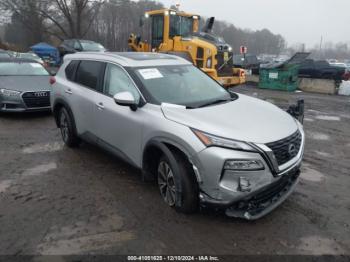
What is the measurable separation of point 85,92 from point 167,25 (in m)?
7.93

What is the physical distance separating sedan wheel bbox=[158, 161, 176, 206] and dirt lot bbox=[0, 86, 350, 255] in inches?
5.2

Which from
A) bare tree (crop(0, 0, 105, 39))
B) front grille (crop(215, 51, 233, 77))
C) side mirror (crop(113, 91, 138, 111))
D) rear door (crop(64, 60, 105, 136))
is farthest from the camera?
bare tree (crop(0, 0, 105, 39))

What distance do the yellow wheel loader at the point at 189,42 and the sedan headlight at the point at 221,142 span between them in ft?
27.6

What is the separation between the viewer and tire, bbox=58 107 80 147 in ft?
17.6

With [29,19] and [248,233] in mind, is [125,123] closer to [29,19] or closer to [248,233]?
[248,233]

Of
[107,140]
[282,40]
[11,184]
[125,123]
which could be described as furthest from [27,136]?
[282,40]

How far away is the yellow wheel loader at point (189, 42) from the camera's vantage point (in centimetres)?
1148

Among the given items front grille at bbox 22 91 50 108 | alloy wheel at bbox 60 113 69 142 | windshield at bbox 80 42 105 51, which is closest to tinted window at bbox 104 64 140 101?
alloy wheel at bbox 60 113 69 142

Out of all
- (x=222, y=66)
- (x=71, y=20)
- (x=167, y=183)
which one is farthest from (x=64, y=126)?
(x=71, y=20)

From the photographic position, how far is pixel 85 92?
15.9ft

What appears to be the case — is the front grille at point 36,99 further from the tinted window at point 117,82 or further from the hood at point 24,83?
the tinted window at point 117,82

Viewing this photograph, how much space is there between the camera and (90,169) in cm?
482

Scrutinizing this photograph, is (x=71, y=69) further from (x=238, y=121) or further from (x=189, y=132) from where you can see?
(x=238, y=121)

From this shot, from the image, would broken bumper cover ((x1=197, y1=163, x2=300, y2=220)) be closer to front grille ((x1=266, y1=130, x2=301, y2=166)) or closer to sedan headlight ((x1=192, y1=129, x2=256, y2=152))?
front grille ((x1=266, y1=130, x2=301, y2=166))
